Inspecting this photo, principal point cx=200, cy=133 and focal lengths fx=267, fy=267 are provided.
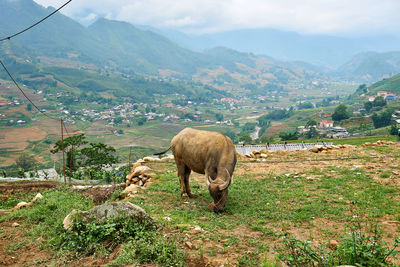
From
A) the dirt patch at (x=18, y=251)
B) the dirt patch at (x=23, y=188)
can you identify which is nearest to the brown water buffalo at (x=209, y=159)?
the dirt patch at (x=18, y=251)

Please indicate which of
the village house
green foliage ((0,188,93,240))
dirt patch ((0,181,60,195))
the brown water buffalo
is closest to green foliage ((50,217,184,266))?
green foliage ((0,188,93,240))

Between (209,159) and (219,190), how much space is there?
50.2 inches

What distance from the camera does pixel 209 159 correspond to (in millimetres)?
9023

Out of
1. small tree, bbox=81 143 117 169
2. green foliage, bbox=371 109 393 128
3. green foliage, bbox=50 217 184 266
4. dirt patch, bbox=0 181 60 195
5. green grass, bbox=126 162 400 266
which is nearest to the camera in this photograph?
green foliage, bbox=50 217 184 266

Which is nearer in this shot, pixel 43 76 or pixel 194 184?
Answer: pixel 194 184

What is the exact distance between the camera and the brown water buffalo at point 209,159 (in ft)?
27.3

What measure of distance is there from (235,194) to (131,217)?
4624mm

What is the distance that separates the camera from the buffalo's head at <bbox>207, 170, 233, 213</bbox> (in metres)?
8.13

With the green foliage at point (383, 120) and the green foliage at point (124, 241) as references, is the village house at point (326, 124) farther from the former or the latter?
the green foliage at point (124, 241)

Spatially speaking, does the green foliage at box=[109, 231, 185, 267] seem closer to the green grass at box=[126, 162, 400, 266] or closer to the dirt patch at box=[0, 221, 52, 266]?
the green grass at box=[126, 162, 400, 266]

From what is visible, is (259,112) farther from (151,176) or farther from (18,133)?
(151,176)

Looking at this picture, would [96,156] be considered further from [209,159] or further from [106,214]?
[106,214]

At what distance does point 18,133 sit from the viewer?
9025 centimetres

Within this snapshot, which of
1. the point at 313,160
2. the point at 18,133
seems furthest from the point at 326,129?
the point at 18,133
